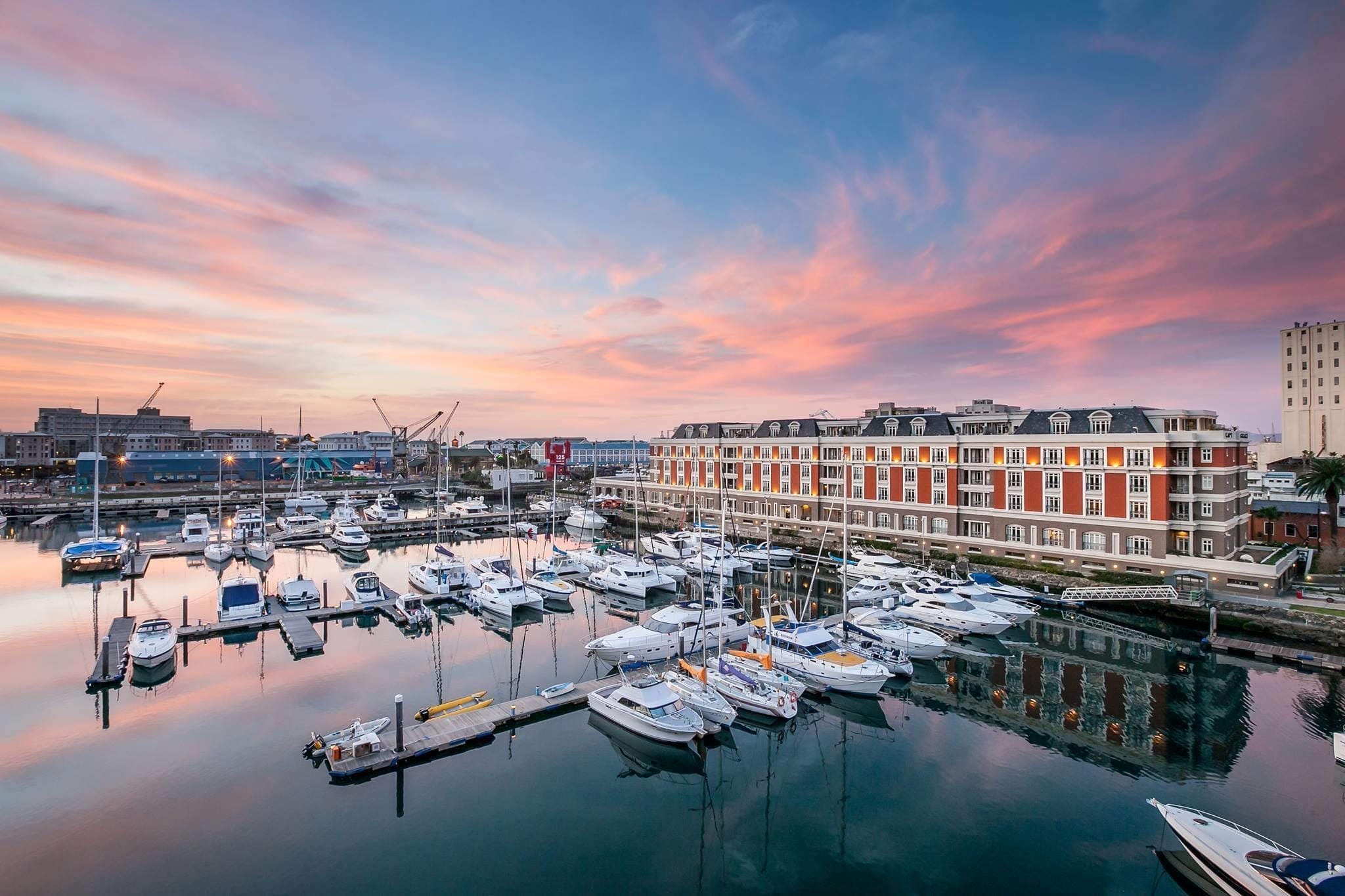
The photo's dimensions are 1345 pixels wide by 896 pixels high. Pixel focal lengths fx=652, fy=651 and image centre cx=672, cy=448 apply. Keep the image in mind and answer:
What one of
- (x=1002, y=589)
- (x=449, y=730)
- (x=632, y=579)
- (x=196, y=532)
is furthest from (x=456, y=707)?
(x=196, y=532)

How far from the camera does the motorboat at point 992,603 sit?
3606cm

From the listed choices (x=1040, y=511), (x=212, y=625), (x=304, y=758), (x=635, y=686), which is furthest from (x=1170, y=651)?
(x=212, y=625)

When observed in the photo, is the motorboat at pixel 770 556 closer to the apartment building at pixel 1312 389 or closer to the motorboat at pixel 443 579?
the motorboat at pixel 443 579

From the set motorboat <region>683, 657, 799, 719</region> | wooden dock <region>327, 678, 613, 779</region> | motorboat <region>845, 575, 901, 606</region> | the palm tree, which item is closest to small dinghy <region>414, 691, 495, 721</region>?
wooden dock <region>327, 678, 613, 779</region>

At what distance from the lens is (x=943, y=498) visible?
5059 centimetres

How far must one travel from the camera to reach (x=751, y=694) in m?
24.5

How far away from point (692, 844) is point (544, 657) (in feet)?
49.6

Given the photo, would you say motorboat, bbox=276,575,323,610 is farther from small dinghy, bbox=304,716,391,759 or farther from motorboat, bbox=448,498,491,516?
motorboat, bbox=448,498,491,516

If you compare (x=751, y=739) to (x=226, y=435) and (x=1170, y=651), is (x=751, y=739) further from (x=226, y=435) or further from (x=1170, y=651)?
(x=226, y=435)

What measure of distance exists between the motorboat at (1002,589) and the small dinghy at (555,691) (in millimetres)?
26469

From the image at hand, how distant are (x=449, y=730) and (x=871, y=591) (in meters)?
26.9

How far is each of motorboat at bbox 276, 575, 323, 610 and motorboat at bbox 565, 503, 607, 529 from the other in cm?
3764

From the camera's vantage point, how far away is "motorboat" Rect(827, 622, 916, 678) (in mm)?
28266

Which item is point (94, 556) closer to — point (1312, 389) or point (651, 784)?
point (651, 784)
